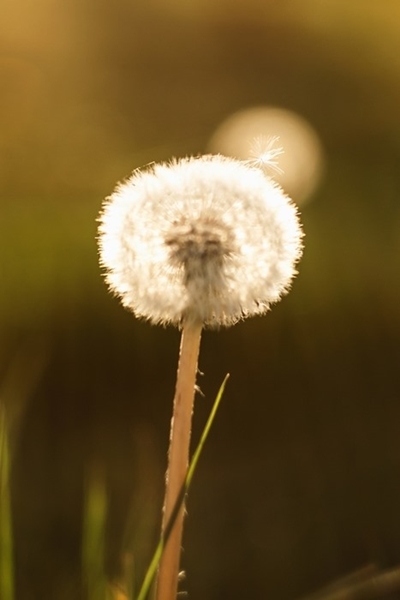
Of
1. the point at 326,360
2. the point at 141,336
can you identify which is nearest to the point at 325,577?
the point at 326,360

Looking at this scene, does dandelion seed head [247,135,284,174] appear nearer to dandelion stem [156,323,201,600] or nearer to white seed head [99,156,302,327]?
white seed head [99,156,302,327]

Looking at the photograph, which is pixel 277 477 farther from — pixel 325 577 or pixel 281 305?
pixel 281 305

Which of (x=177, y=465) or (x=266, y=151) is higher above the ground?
(x=266, y=151)

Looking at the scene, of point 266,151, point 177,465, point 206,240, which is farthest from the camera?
point 266,151

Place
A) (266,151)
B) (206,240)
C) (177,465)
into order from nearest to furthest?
(177,465), (206,240), (266,151)

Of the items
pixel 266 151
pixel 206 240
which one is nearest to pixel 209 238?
pixel 206 240

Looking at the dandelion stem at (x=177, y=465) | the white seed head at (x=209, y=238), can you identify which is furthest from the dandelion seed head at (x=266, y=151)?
the dandelion stem at (x=177, y=465)

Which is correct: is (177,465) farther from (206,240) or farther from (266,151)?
(266,151)
